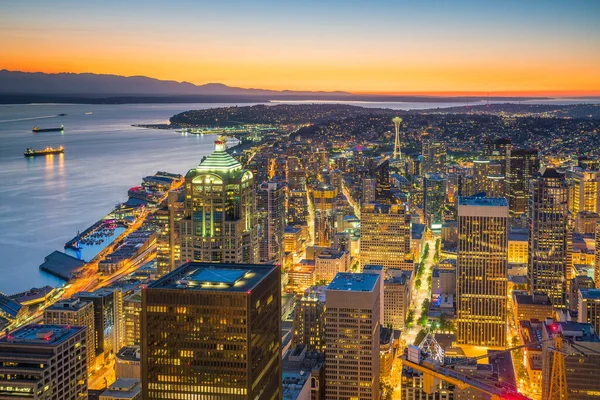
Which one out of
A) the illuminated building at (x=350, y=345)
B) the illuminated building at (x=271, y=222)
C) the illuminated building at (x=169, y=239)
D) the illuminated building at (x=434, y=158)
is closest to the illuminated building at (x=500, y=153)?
the illuminated building at (x=434, y=158)

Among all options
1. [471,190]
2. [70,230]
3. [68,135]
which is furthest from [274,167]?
[68,135]

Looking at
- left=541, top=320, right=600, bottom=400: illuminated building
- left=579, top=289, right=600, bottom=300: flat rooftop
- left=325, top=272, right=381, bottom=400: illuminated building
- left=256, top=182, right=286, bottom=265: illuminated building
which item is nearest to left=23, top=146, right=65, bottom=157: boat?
left=256, top=182, right=286, bottom=265: illuminated building

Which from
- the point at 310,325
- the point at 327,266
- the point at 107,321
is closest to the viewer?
the point at 310,325

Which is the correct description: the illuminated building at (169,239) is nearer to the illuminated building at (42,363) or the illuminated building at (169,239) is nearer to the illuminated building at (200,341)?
the illuminated building at (42,363)

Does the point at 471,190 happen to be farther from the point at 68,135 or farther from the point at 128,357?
the point at 68,135

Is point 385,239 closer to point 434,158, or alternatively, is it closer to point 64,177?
point 64,177

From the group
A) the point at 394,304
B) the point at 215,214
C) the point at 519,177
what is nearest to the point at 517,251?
the point at 394,304

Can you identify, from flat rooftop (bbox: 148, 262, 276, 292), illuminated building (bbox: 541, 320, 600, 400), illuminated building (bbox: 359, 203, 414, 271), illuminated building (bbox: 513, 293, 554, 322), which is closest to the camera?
flat rooftop (bbox: 148, 262, 276, 292)

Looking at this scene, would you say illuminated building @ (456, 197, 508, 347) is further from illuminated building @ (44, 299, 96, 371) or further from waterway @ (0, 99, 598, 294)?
waterway @ (0, 99, 598, 294)
